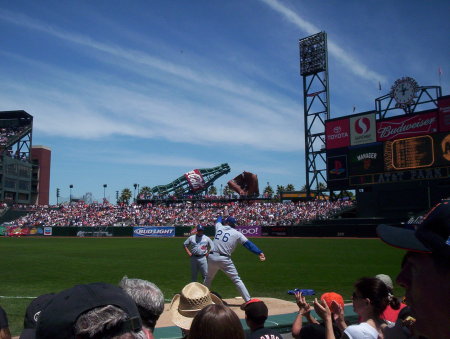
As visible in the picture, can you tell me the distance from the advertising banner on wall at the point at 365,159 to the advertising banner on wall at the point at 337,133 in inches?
94.8

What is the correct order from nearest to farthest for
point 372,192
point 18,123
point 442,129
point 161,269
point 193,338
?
1. point 193,338
2. point 161,269
3. point 442,129
4. point 372,192
5. point 18,123

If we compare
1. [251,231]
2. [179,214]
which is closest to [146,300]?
[251,231]

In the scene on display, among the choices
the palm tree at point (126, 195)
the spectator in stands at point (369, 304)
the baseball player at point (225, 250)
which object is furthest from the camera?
the palm tree at point (126, 195)

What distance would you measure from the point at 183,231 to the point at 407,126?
28.7 meters

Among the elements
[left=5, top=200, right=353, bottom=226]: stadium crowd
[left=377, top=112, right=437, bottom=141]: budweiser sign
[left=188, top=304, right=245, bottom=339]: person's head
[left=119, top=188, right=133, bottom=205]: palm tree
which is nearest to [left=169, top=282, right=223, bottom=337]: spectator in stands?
[left=188, top=304, right=245, bottom=339]: person's head

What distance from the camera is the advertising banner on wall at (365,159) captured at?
131ft

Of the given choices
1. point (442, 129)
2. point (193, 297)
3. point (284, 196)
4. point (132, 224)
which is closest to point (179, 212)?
point (132, 224)

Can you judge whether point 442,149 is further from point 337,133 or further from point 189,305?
point 189,305

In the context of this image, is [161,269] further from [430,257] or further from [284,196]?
[284,196]

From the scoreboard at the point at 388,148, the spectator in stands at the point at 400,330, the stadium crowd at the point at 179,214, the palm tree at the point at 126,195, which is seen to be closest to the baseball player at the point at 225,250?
the spectator in stands at the point at 400,330

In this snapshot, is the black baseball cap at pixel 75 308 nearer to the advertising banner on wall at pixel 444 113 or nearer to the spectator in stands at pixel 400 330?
the spectator in stands at pixel 400 330

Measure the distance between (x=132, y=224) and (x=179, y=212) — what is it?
9.02m

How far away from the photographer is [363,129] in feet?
140

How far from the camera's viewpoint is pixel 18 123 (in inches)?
3516
